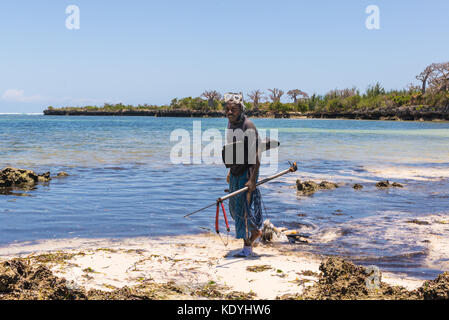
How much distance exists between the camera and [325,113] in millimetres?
85688

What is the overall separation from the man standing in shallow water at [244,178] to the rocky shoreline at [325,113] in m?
65.6

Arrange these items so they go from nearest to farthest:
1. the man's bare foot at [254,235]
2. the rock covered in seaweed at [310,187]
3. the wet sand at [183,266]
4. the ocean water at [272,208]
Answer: the wet sand at [183,266] → the man's bare foot at [254,235] → the ocean water at [272,208] → the rock covered in seaweed at [310,187]

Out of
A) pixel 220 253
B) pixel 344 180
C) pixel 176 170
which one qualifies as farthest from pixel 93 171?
pixel 220 253

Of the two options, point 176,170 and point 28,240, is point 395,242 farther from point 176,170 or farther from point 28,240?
point 176,170

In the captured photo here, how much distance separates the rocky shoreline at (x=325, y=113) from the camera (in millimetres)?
64625

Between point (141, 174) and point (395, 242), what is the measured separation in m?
7.76

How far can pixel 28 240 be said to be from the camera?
18.7 feet

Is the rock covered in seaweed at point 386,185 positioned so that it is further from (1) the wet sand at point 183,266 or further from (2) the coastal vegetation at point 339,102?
(2) the coastal vegetation at point 339,102

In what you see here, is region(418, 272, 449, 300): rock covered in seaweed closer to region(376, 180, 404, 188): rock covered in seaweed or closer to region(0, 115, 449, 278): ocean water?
region(0, 115, 449, 278): ocean water

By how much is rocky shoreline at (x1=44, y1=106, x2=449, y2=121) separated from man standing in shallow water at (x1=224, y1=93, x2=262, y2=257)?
215 ft

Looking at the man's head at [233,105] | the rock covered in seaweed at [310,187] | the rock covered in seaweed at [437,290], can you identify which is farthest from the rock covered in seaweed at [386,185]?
the rock covered in seaweed at [437,290]

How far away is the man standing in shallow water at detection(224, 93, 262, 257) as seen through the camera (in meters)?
4.88

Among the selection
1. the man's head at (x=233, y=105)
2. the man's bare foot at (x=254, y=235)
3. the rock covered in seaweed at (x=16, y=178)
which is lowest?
the man's bare foot at (x=254, y=235)

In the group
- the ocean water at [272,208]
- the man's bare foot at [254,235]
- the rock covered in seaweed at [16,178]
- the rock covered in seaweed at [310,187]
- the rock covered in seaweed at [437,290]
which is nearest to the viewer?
the rock covered in seaweed at [437,290]
